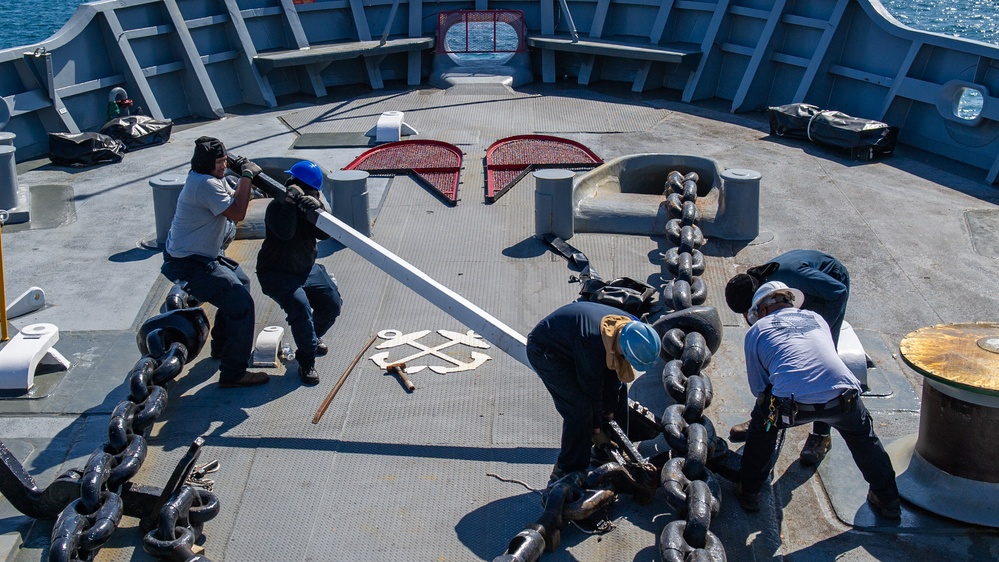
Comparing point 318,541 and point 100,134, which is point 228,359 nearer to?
point 318,541

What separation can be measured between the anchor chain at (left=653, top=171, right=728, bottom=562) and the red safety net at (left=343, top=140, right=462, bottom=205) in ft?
9.76

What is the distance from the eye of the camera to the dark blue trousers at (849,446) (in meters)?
4.06

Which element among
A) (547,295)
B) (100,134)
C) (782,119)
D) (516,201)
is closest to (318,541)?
(547,295)

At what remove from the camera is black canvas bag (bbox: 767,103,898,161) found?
31.1 feet

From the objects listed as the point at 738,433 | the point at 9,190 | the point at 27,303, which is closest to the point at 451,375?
the point at 738,433

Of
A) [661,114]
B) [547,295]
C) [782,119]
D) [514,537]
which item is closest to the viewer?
[514,537]

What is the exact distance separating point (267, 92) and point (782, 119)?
21.8ft

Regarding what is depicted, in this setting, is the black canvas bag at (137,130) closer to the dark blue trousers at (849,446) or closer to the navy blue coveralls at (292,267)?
the navy blue coveralls at (292,267)

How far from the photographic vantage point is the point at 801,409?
4047 millimetres

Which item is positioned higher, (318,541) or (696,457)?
(696,457)

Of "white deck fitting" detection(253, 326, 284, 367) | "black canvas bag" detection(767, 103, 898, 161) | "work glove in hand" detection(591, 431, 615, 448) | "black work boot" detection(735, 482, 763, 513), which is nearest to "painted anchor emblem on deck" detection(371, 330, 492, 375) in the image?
"white deck fitting" detection(253, 326, 284, 367)

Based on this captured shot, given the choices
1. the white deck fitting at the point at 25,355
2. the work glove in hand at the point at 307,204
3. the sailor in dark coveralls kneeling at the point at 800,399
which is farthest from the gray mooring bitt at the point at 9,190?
the sailor in dark coveralls kneeling at the point at 800,399

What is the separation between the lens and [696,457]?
399 centimetres

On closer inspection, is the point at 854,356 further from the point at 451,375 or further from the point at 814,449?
the point at 451,375
